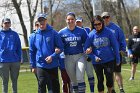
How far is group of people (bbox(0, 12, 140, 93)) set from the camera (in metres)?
9.27

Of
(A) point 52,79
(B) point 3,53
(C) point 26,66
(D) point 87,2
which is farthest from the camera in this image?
(D) point 87,2

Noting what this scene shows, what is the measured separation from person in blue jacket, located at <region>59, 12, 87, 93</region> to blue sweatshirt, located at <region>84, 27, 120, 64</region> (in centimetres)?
21

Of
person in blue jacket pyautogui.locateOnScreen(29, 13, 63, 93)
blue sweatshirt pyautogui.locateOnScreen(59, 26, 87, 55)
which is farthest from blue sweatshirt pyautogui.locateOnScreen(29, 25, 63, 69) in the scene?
blue sweatshirt pyautogui.locateOnScreen(59, 26, 87, 55)

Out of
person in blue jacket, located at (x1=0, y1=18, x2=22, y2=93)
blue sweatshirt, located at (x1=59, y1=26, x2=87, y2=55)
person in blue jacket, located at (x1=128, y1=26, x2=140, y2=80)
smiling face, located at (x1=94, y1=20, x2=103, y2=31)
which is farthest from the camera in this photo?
person in blue jacket, located at (x1=128, y1=26, x2=140, y2=80)

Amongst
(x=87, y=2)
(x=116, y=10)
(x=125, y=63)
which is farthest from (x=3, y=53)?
(x=116, y=10)

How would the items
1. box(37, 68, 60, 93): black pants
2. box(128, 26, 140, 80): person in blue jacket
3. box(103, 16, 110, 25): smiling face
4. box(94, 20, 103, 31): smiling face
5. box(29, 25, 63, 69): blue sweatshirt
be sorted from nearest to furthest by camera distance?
box(37, 68, 60, 93): black pants
box(29, 25, 63, 69): blue sweatshirt
box(94, 20, 103, 31): smiling face
box(103, 16, 110, 25): smiling face
box(128, 26, 140, 80): person in blue jacket

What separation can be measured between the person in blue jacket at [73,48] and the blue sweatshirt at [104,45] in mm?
212

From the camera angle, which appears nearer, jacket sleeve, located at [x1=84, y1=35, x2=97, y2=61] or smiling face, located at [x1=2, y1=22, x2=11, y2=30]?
jacket sleeve, located at [x1=84, y1=35, x2=97, y2=61]

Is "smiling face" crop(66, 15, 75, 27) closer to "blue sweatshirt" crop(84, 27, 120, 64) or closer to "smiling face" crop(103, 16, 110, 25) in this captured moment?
"blue sweatshirt" crop(84, 27, 120, 64)

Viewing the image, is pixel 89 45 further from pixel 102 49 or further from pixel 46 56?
pixel 46 56

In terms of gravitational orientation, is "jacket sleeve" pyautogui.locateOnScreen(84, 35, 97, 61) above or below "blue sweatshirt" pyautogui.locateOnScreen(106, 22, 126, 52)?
below

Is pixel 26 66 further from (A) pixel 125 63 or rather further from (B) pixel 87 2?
(B) pixel 87 2

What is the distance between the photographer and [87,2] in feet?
125

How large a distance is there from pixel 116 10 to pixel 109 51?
3132 centimetres
